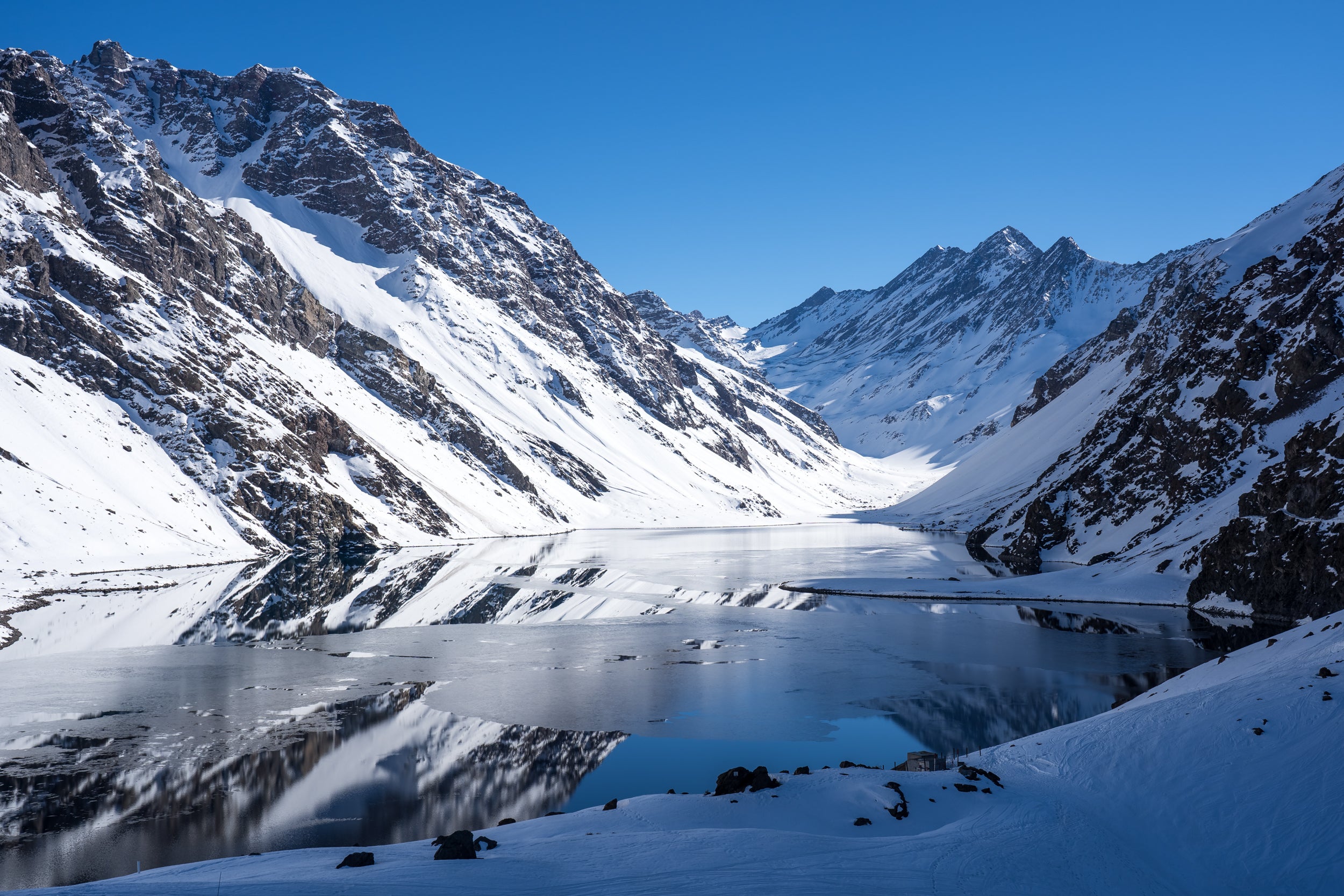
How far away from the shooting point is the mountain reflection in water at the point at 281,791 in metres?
20.2

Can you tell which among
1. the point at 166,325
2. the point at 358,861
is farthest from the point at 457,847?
the point at 166,325

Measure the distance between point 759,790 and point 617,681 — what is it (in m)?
19.8

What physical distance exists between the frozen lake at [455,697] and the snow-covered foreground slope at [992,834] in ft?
17.6

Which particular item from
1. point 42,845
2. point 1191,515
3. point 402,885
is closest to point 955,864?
point 402,885

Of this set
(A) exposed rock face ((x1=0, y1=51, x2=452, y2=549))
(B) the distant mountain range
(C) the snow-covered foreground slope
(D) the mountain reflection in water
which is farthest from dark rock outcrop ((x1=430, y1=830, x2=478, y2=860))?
(A) exposed rock face ((x1=0, y1=51, x2=452, y2=549))

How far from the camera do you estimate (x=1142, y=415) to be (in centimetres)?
9888

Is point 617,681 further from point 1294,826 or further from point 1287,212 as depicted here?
point 1287,212

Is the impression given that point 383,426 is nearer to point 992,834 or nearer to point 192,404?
point 192,404

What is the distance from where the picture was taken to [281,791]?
24.2 metres

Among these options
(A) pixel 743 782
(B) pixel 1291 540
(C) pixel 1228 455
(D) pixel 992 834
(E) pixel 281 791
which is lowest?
(D) pixel 992 834

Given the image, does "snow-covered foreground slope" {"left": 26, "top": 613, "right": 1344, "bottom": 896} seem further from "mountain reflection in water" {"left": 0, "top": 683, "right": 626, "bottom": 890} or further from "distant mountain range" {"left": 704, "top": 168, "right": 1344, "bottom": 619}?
"distant mountain range" {"left": 704, "top": 168, "right": 1344, "bottom": 619}

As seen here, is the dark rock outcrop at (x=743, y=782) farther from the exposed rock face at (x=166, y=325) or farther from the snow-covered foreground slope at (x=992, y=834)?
the exposed rock face at (x=166, y=325)

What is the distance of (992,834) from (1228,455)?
73.8 m

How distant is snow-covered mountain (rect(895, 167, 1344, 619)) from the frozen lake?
6667 mm
